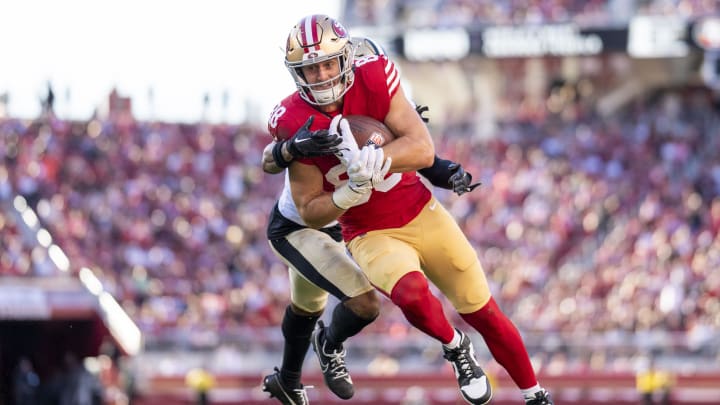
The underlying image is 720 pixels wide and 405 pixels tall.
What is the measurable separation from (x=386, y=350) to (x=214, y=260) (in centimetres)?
401

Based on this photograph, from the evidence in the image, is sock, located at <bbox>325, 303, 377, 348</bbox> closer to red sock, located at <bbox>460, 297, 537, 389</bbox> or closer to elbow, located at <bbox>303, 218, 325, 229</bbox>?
elbow, located at <bbox>303, 218, 325, 229</bbox>

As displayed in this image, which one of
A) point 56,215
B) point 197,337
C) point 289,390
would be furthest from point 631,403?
point 56,215

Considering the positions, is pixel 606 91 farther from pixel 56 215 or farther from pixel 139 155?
pixel 56 215

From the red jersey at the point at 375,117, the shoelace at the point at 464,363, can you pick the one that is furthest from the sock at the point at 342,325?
the shoelace at the point at 464,363

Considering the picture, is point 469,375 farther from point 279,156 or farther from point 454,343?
point 279,156

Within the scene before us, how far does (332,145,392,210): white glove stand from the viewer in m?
7.61

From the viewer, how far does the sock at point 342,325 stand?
8.30m

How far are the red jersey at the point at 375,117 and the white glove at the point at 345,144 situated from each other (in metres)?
0.26

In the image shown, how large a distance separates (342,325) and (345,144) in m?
1.27

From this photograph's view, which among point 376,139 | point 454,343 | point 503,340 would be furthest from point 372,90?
point 503,340

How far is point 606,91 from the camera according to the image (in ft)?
92.1

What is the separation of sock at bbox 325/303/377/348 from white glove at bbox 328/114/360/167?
3.37ft

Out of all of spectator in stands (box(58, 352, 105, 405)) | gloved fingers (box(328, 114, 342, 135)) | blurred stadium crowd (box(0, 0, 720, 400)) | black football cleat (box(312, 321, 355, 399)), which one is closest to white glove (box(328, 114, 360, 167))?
gloved fingers (box(328, 114, 342, 135))

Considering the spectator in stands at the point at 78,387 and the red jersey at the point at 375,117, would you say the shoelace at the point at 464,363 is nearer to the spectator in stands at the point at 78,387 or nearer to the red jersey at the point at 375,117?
the red jersey at the point at 375,117
